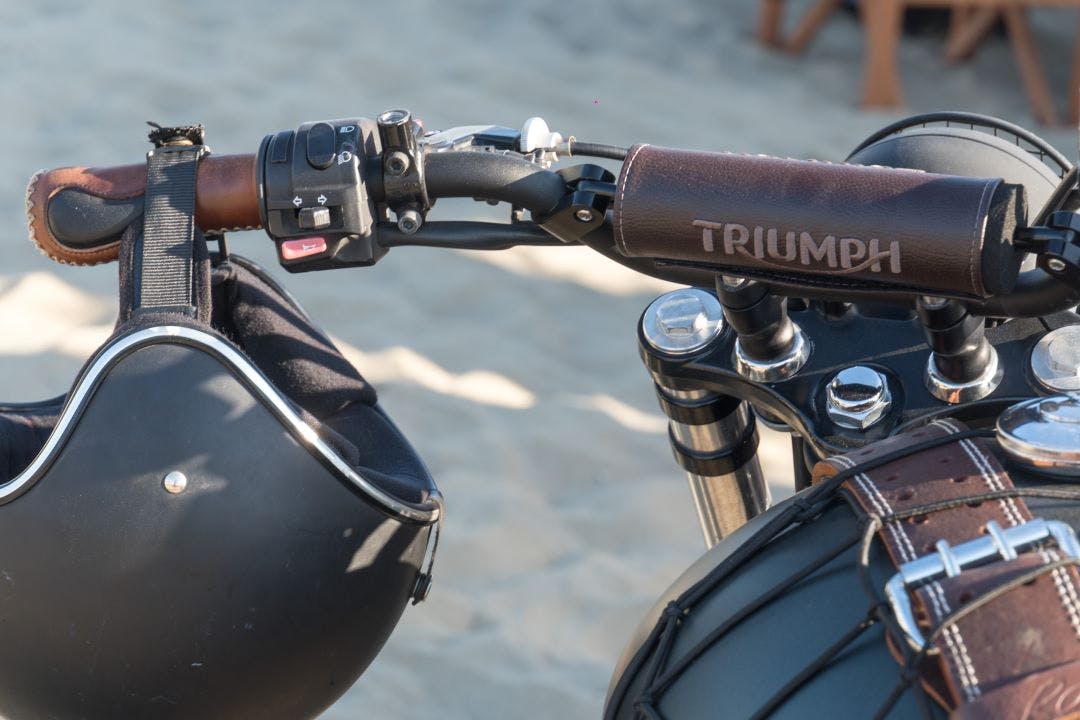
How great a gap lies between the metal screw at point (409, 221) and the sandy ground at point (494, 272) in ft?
3.52

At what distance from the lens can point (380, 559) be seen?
3.09 feet

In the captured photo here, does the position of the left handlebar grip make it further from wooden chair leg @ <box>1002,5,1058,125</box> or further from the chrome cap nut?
wooden chair leg @ <box>1002,5,1058,125</box>

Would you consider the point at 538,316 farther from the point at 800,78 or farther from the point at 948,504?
the point at 948,504

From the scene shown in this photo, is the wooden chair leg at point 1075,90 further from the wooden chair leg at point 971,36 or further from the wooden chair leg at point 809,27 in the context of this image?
the wooden chair leg at point 809,27

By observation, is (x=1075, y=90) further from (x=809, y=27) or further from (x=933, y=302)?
(x=933, y=302)

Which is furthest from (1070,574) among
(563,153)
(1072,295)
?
(563,153)

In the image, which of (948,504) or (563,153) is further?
(563,153)

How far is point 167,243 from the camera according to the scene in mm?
882

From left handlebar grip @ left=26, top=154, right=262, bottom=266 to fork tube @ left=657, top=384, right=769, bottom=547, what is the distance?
348 mm

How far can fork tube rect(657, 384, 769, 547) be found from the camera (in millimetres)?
1007

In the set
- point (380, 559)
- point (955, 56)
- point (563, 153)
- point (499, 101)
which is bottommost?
point (955, 56)

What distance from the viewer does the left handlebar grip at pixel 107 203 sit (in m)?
0.88

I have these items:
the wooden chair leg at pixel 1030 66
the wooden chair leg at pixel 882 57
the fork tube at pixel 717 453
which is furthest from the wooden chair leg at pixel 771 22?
the fork tube at pixel 717 453

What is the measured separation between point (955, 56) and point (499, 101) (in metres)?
1.55
